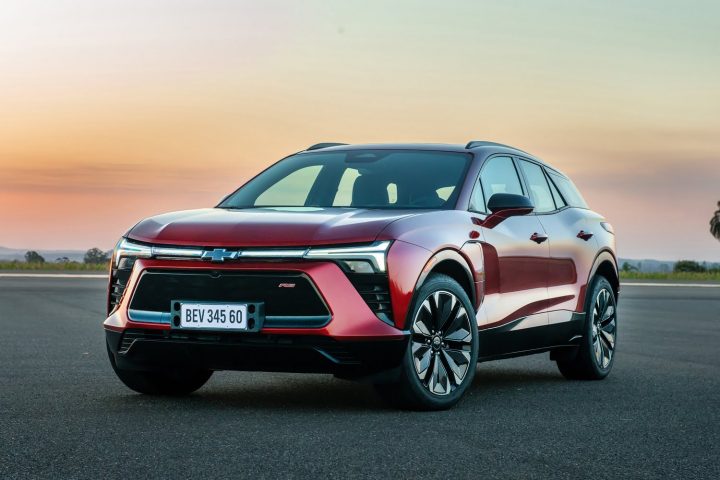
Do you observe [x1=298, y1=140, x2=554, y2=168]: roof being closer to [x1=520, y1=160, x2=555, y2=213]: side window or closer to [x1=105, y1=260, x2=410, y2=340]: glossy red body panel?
[x1=520, y1=160, x2=555, y2=213]: side window

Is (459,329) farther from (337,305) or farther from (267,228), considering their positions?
(267,228)

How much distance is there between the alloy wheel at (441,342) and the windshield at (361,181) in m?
0.81

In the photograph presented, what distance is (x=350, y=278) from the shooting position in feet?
23.3

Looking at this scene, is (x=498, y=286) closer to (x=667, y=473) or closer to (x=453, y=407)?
(x=453, y=407)

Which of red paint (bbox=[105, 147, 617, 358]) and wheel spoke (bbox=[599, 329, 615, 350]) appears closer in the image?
red paint (bbox=[105, 147, 617, 358])

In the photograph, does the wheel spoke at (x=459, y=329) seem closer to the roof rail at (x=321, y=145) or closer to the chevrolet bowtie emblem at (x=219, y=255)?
the chevrolet bowtie emblem at (x=219, y=255)

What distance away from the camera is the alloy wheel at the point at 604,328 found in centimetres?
1015

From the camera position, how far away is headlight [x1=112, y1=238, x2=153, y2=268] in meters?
7.44

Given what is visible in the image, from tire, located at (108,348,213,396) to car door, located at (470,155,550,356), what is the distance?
81.1 inches

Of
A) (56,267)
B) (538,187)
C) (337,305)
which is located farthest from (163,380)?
(56,267)

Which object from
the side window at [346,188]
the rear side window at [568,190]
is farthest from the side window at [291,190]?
the rear side window at [568,190]

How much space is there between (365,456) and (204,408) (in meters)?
2.07

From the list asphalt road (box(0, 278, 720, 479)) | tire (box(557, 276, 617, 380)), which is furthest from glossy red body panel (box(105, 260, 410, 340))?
tire (box(557, 276, 617, 380))

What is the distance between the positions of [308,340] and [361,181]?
1.97 meters
